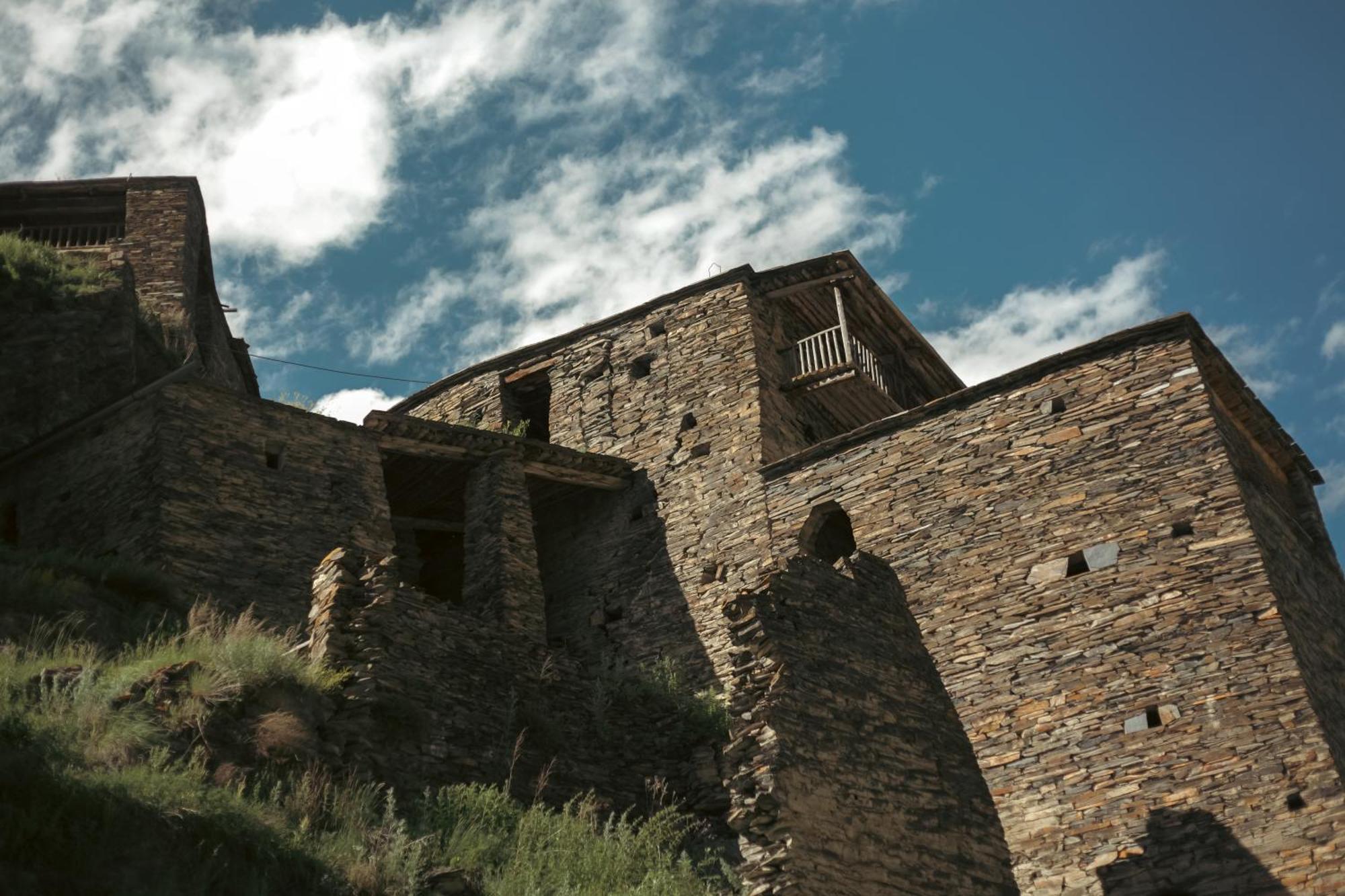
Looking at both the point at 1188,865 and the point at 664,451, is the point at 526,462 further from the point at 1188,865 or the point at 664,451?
the point at 1188,865

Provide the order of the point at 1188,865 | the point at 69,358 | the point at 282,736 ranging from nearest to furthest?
the point at 282,736 → the point at 1188,865 → the point at 69,358

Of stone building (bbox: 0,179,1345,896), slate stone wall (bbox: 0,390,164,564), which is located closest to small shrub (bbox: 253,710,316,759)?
stone building (bbox: 0,179,1345,896)

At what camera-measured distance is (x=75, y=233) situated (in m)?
25.9


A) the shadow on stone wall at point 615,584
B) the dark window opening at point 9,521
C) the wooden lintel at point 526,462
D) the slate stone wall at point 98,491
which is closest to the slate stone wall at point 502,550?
the wooden lintel at point 526,462

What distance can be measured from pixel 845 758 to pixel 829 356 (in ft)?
30.3

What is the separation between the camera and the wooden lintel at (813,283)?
2358 centimetres

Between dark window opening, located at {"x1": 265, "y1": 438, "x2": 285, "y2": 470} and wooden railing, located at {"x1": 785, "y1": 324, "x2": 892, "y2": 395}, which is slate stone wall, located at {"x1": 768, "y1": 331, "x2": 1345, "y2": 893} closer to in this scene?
wooden railing, located at {"x1": 785, "y1": 324, "x2": 892, "y2": 395}

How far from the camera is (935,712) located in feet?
53.1

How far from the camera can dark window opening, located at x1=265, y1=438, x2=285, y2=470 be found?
19.0 m

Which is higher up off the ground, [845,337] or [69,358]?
[69,358]

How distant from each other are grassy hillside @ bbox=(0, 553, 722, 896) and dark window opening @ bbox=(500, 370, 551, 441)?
10191 mm

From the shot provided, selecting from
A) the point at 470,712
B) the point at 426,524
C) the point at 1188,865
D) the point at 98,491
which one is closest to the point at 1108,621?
the point at 1188,865

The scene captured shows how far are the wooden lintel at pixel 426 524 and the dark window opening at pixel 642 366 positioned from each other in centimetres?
328

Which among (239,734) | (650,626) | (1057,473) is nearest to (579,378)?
(650,626)
